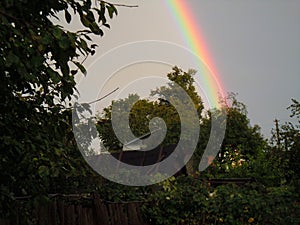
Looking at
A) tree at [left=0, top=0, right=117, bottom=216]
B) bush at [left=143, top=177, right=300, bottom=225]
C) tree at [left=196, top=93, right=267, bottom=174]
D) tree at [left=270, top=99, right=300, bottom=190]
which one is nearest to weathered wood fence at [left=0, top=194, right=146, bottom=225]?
bush at [left=143, top=177, right=300, bottom=225]

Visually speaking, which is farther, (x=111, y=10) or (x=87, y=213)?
(x=87, y=213)

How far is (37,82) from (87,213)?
13.2 feet

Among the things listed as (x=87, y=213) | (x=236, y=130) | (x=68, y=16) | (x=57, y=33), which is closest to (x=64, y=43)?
(x=57, y=33)

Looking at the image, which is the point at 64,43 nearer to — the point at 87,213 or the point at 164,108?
the point at 87,213

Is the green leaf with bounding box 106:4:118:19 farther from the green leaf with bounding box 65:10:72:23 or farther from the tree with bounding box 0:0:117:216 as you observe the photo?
the green leaf with bounding box 65:10:72:23

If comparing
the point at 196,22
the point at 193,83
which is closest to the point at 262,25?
the point at 196,22

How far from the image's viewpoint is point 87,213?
20.3 ft

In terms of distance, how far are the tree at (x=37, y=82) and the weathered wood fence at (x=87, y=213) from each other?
2.45 m

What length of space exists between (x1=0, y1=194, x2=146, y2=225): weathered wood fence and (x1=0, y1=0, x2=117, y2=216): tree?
96.5 inches

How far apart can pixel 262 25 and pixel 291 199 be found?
9.47 m

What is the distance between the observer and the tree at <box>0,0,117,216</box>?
2244 mm

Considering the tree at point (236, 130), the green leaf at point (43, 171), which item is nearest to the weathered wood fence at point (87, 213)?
the green leaf at point (43, 171)

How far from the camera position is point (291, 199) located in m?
7.44

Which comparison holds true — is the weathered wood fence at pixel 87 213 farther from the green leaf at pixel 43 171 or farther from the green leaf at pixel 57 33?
the green leaf at pixel 57 33
